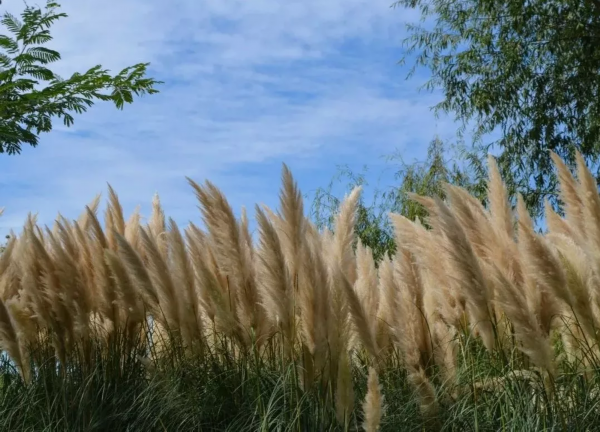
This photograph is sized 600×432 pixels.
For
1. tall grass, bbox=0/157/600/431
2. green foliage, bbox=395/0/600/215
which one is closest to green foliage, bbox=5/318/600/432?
tall grass, bbox=0/157/600/431

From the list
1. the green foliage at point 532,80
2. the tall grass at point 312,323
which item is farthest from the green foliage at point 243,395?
the green foliage at point 532,80

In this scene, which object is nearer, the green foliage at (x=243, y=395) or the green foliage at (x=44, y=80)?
the green foliage at (x=243, y=395)

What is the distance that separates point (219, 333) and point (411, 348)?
3.41ft

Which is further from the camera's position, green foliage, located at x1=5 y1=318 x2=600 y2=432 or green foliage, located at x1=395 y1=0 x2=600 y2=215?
green foliage, located at x1=395 y1=0 x2=600 y2=215

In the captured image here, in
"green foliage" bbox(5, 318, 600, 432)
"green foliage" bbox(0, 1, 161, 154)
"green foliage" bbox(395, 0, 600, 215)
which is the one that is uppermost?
"green foliage" bbox(395, 0, 600, 215)

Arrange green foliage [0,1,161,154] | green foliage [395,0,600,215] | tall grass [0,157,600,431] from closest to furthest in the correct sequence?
1. tall grass [0,157,600,431]
2. green foliage [0,1,161,154]
3. green foliage [395,0,600,215]

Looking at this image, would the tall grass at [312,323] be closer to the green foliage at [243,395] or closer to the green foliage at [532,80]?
the green foliage at [243,395]

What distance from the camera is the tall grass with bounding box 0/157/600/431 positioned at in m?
2.68

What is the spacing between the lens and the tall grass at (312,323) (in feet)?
8.80

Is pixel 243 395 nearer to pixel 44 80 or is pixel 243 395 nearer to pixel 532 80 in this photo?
pixel 44 80

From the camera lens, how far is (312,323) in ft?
8.71

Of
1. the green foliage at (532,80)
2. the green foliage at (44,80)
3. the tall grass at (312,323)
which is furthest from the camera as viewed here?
the green foliage at (532,80)

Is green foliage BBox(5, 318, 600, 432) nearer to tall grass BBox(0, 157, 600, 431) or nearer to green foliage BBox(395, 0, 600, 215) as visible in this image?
tall grass BBox(0, 157, 600, 431)

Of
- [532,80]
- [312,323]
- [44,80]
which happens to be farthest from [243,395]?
[532,80]
